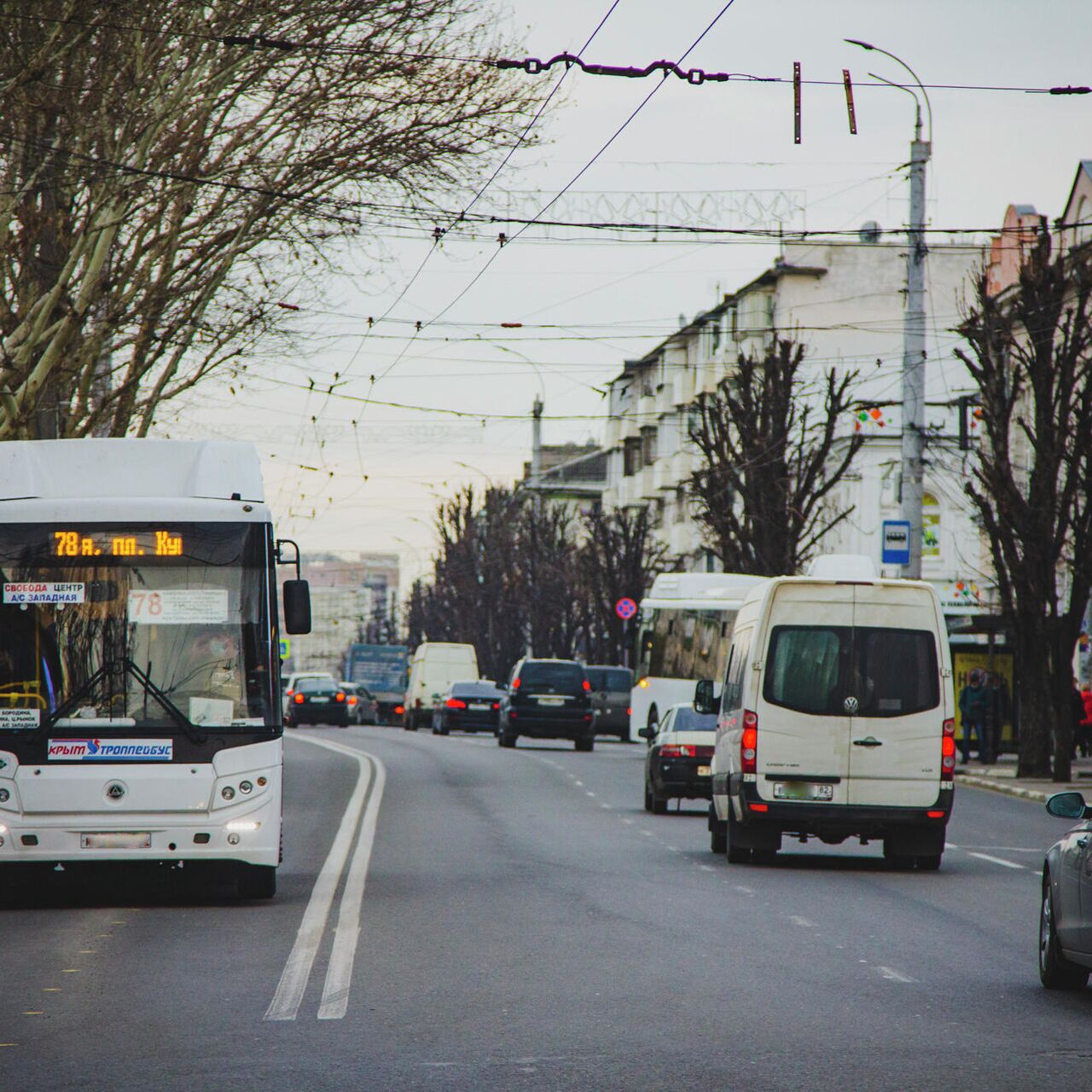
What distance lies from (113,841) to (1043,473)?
2143cm

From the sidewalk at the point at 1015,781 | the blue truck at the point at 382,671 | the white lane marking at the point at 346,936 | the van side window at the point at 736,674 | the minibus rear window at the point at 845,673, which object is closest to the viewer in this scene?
the white lane marking at the point at 346,936

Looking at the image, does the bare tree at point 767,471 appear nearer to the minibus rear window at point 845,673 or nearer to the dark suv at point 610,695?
the dark suv at point 610,695

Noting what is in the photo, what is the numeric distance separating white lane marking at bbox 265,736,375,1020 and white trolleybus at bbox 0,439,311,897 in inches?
24.6

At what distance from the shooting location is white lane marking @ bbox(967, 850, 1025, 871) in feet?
60.5

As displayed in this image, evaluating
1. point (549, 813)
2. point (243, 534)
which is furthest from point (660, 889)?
point (549, 813)

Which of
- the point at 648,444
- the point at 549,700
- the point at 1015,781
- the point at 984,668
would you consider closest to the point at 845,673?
the point at 1015,781

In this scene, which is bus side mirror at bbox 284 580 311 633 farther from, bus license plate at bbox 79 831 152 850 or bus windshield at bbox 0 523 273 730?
bus license plate at bbox 79 831 152 850

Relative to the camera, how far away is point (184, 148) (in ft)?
83.1

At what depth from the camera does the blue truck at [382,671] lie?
85.8 m

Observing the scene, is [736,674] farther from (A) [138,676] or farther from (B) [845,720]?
(A) [138,676]

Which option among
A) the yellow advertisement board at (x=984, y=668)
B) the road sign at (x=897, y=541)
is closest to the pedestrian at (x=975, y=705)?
the yellow advertisement board at (x=984, y=668)

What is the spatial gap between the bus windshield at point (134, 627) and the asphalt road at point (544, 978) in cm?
134

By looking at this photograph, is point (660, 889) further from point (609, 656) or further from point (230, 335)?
Answer: point (609, 656)

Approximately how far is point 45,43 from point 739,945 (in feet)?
38.0
